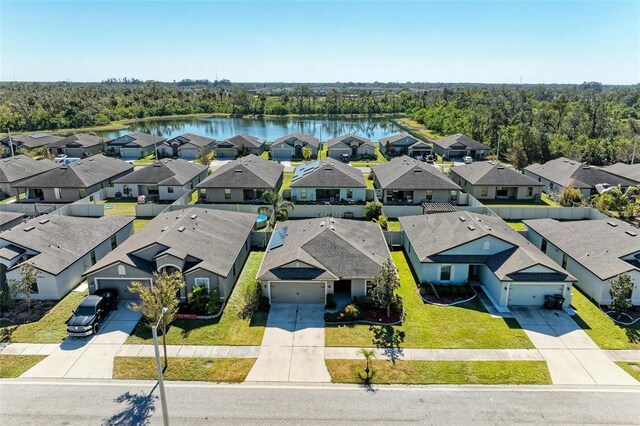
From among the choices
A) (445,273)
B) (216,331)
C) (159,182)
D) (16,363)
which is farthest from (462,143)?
(16,363)

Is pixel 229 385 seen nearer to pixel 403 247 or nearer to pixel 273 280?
pixel 273 280

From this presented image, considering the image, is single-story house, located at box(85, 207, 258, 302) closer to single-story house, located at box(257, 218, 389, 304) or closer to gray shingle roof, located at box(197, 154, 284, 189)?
single-story house, located at box(257, 218, 389, 304)

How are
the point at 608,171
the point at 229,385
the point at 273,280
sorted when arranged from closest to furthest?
the point at 229,385
the point at 273,280
the point at 608,171

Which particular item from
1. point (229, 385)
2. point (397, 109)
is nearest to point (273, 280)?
point (229, 385)

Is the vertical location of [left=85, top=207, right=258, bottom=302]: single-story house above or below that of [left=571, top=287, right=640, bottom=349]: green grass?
above

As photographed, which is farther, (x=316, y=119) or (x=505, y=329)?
(x=316, y=119)

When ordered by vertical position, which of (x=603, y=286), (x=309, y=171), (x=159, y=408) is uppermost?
(x=309, y=171)

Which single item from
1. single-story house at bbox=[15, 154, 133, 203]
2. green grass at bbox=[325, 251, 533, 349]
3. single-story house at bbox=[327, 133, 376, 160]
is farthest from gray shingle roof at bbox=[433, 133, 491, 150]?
single-story house at bbox=[15, 154, 133, 203]
